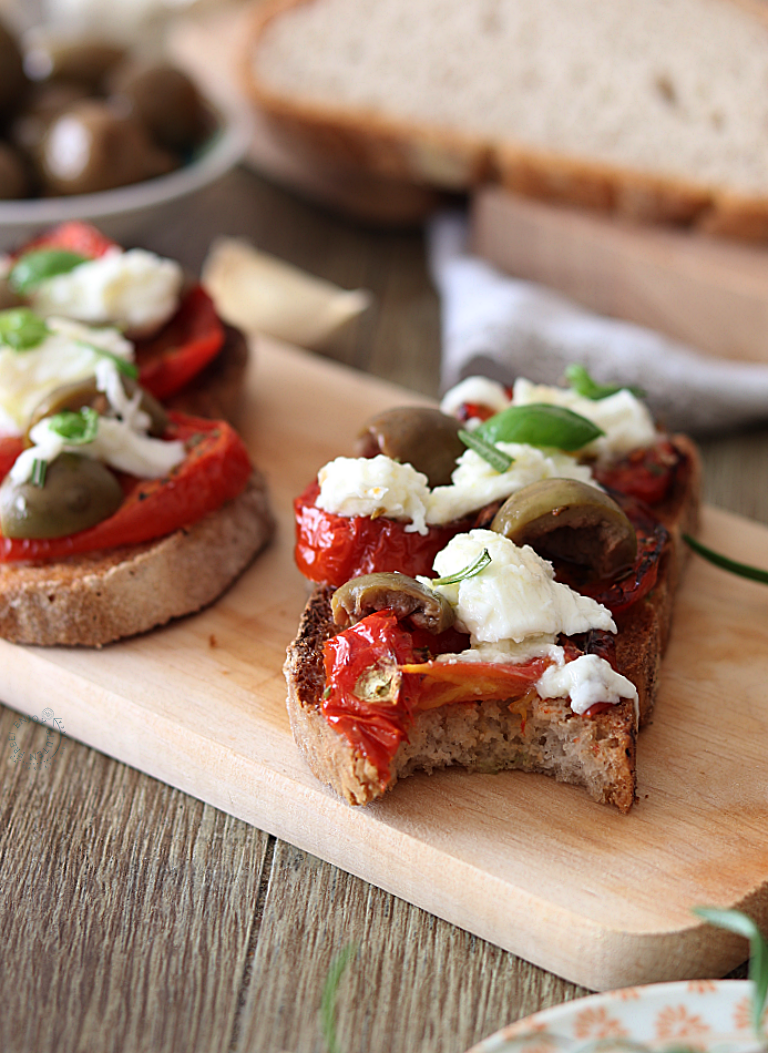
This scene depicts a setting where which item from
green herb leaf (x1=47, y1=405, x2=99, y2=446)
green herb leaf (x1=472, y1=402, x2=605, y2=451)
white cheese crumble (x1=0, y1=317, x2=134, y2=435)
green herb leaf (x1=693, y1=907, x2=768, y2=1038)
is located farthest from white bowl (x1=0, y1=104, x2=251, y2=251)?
green herb leaf (x1=693, y1=907, x2=768, y2=1038)

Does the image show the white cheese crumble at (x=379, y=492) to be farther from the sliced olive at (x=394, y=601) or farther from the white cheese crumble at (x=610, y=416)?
the white cheese crumble at (x=610, y=416)

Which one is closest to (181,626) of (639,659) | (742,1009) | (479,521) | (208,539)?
(208,539)

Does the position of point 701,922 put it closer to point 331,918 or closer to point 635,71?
point 331,918

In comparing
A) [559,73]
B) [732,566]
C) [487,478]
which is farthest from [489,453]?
[559,73]

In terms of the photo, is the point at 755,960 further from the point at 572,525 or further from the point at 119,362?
the point at 119,362

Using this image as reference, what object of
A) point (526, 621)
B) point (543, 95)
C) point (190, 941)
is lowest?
point (190, 941)

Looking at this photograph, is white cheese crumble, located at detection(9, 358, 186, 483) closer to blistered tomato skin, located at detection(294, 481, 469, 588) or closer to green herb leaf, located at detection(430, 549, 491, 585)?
blistered tomato skin, located at detection(294, 481, 469, 588)
